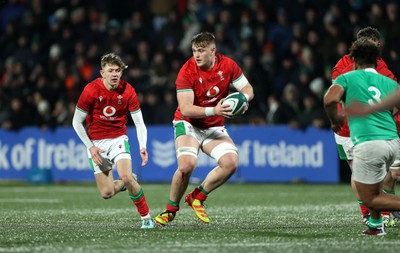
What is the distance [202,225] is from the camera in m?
9.56

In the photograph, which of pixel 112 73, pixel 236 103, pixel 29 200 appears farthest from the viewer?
pixel 29 200

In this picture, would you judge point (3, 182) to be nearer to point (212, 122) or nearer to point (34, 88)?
point (34, 88)

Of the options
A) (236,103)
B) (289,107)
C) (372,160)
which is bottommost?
(289,107)

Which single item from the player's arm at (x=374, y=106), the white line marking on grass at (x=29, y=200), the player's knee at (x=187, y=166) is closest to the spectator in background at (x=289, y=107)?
the white line marking on grass at (x=29, y=200)

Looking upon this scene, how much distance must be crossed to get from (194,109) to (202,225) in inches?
48.1

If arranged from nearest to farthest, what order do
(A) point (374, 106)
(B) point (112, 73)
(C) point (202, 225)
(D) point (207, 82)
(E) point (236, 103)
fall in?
1. (A) point (374, 106)
2. (E) point (236, 103)
3. (C) point (202, 225)
4. (D) point (207, 82)
5. (B) point (112, 73)

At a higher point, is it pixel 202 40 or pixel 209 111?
pixel 202 40

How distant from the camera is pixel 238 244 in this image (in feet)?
24.7

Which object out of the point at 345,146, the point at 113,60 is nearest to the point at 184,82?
the point at 113,60

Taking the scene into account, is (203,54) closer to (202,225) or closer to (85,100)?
(85,100)

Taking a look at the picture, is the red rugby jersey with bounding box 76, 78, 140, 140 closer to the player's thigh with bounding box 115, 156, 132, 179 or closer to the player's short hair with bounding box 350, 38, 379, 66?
the player's thigh with bounding box 115, 156, 132, 179

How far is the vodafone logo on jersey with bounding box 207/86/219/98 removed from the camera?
9.81 m

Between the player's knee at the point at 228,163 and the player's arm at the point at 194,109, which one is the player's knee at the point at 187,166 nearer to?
the player's knee at the point at 228,163

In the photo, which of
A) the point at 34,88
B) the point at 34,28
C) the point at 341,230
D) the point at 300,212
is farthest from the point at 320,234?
the point at 34,28
